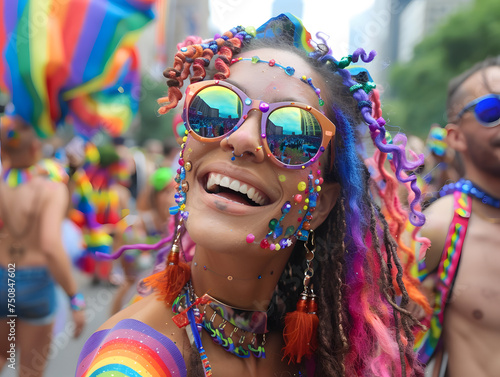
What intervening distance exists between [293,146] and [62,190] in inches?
112

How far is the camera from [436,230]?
2500mm

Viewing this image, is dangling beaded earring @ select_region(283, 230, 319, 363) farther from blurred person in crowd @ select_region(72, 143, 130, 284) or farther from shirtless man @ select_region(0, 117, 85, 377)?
blurred person in crowd @ select_region(72, 143, 130, 284)

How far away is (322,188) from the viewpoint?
6.15 feet

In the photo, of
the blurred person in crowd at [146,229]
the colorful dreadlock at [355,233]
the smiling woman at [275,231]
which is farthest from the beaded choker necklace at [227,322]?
the blurred person in crowd at [146,229]

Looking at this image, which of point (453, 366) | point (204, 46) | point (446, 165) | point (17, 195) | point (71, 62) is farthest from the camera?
point (446, 165)

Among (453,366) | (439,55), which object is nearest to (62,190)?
(453,366)

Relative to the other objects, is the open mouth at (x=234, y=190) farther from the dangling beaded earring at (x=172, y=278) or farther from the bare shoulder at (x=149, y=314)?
the bare shoulder at (x=149, y=314)

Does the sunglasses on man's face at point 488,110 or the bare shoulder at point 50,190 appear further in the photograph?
the bare shoulder at point 50,190

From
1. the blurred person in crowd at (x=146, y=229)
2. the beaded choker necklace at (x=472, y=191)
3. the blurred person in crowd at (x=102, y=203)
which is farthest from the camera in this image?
the blurred person in crowd at (x=102, y=203)

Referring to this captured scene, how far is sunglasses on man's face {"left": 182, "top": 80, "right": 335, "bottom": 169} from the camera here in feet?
5.38

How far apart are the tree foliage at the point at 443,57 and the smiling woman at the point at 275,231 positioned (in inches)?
726

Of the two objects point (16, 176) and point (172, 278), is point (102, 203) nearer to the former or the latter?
point (16, 176)

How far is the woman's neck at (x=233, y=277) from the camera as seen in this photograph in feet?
5.72

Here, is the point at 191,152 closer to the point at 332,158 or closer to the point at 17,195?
the point at 332,158
